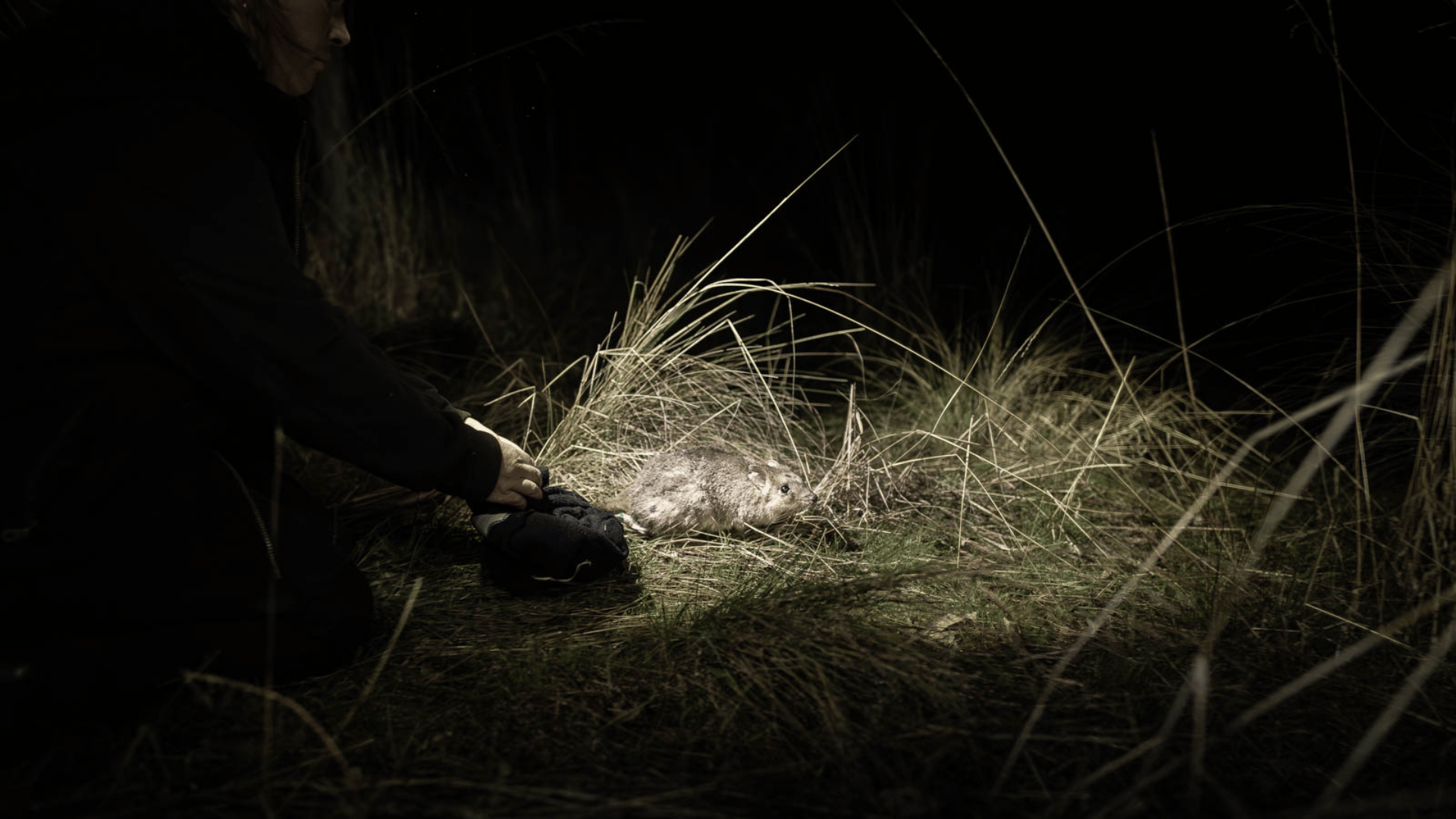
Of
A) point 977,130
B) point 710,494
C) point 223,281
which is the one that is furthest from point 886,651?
point 977,130

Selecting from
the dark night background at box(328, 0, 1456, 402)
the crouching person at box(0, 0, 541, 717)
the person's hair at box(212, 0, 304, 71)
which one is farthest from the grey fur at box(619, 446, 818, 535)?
the dark night background at box(328, 0, 1456, 402)

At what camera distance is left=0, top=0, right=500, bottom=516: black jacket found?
1464mm

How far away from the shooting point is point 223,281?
1.50 m

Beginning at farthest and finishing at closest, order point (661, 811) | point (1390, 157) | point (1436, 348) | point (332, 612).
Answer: point (1390, 157), point (1436, 348), point (332, 612), point (661, 811)

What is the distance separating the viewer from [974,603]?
209cm

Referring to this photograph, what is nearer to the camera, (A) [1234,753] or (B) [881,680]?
(A) [1234,753]

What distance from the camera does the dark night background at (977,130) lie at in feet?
13.2

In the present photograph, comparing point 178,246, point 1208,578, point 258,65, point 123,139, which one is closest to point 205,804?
point 178,246

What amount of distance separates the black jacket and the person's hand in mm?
382

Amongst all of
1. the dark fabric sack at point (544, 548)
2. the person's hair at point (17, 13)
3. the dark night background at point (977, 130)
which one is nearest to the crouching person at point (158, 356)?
the dark fabric sack at point (544, 548)

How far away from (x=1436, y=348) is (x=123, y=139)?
254 centimetres

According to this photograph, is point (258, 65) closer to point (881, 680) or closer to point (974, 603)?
point (881, 680)

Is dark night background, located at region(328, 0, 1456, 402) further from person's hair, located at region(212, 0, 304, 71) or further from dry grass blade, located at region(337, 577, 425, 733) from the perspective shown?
dry grass blade, located at region(337, 577, 425, 733)

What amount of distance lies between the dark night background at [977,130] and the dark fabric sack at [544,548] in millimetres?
1714
